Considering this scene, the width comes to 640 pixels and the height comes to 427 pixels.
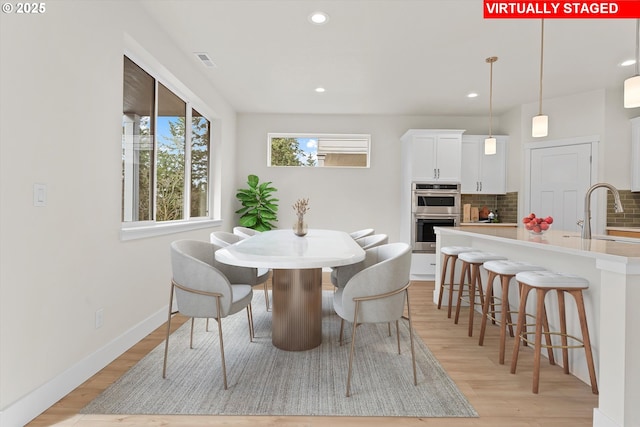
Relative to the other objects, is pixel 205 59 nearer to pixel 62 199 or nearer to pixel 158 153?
pixel 158 153

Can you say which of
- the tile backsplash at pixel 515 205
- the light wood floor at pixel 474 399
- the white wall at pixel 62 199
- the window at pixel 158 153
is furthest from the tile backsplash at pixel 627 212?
the white wall at pixel 62 199

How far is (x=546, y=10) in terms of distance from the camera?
8.61 feet

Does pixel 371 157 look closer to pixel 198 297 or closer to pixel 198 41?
pixel 198 41

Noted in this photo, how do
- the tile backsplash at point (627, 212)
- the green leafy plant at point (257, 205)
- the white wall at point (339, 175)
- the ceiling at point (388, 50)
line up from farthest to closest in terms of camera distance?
the white wall at point (339, 175) < the green leafy plant at point (257, 205) < the tile backsplash at point (627, 212) < the ceiling at point (388, 50)

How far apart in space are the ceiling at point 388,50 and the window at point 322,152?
959 mm

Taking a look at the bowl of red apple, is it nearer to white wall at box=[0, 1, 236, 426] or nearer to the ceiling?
the ceiling

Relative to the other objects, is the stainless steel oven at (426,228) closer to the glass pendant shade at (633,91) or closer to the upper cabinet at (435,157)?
the upper cabinet at (435,157)

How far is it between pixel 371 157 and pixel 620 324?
14.9 feet

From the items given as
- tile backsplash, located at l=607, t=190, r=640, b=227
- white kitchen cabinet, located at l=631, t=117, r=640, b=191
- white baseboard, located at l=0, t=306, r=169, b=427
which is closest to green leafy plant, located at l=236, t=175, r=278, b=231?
white baseboard, located at l=0, t=306, r=169, b=427

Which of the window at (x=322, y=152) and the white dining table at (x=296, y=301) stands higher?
the window at (x=322, y=152)

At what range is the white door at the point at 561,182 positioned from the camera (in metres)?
4.51

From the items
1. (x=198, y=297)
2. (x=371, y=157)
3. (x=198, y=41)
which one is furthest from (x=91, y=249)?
(x=371, y=157)

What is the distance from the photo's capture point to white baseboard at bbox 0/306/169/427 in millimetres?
1581

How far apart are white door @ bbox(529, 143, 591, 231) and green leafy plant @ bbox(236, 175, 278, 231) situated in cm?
417
